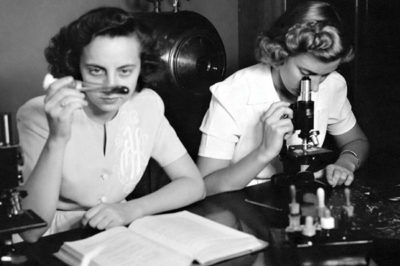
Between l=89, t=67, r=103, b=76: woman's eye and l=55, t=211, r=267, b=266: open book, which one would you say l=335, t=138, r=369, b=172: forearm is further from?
l=89, t=67, r=103, b=76: woman's eye

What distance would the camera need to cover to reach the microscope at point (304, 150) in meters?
1.84

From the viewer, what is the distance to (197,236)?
1.41 meters

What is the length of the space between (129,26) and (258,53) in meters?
0.66

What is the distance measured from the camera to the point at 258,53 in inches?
89.0

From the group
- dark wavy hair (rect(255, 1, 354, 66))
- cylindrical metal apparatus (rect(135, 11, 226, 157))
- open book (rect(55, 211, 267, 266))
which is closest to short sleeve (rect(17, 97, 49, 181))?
open book (rect(55, 211, 267, 266))

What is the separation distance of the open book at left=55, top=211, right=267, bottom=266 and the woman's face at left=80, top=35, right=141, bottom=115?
1.32 feet

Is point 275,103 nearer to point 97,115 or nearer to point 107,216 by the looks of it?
point 97,115

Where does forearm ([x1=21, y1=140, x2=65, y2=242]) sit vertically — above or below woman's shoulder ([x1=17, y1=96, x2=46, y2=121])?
below

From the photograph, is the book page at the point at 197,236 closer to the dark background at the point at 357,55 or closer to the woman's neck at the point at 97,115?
the woman's neck at the point at 97,115

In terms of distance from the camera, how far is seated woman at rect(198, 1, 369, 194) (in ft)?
6.66

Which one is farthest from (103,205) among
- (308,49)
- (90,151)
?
(308,49)

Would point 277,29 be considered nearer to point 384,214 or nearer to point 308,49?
point 308,49

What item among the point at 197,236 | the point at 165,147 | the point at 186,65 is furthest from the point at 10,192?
the point at 186,65

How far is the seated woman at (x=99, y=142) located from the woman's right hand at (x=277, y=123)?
288mm
